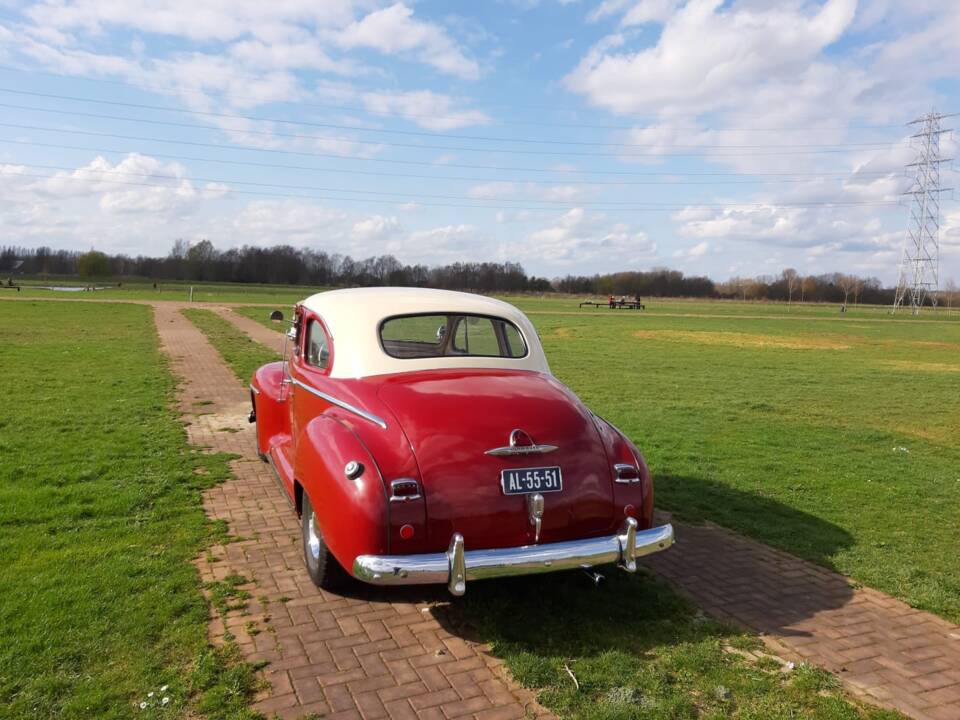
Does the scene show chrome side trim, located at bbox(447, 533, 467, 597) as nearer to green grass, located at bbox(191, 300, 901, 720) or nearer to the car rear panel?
the car rear panel

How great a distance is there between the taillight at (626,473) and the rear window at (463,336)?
1302 millimetres

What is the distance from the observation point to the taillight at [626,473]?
3895mm

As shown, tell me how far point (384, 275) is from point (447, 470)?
56.9m

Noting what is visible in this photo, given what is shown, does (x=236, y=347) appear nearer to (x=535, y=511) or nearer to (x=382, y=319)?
(x=382, y=319)

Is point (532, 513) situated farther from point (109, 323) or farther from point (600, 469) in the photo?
point (109, 323)

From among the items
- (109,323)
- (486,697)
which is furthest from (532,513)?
Result: (109,323)

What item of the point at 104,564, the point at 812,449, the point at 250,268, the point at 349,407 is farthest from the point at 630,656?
the point at 250,268

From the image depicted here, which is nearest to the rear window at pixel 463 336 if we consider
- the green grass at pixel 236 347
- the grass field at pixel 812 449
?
the grass field at pixel 812 449

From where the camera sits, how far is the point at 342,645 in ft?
11.7

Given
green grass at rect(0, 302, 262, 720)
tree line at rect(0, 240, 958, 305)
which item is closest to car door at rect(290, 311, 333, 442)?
green grass at rect(0, 302, 262, 720)

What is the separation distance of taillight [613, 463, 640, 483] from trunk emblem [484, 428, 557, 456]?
425 mm

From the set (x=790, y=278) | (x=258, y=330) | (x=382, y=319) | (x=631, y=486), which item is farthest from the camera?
(x=790, y=278)

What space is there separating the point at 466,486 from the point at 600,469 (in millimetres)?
814

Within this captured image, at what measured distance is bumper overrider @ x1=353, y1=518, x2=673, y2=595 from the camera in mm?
3342
